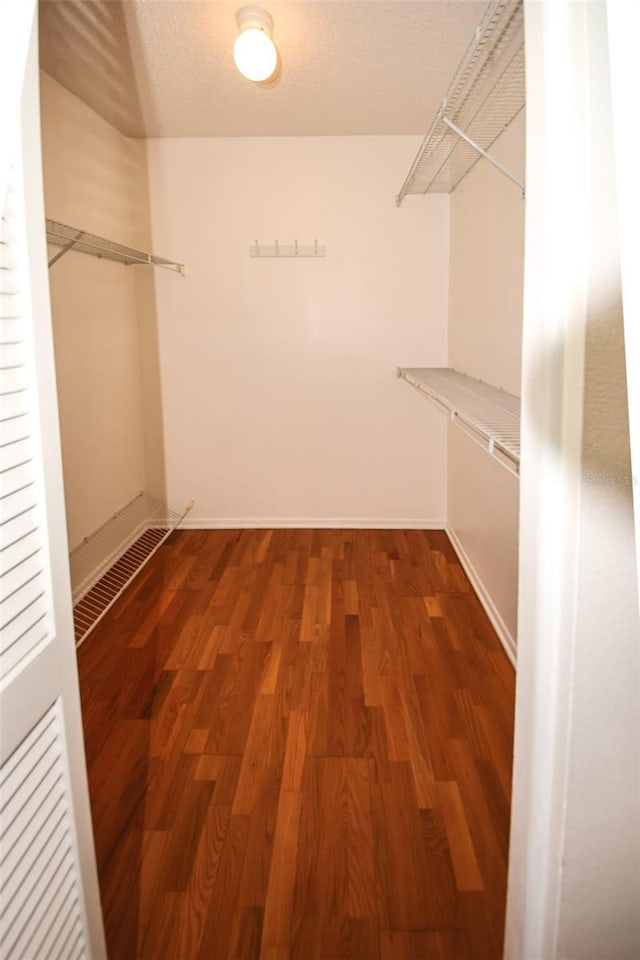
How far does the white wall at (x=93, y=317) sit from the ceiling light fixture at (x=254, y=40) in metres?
0.97

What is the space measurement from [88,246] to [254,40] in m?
1.22

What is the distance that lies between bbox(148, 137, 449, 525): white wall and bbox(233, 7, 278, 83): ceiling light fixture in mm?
1483

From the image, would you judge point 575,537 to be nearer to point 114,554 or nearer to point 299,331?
point 114,554

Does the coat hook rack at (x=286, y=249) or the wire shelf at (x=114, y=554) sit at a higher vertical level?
the coat hook rack at (x=286, y=249)

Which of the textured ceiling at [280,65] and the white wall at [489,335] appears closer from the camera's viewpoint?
the textured ceiling at [280,65]

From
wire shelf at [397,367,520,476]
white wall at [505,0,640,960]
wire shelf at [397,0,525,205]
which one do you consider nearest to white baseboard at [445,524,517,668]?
wire shelf at [397,367,520,476]

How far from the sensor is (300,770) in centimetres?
184

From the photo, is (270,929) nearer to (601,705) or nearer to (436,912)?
(436,912)

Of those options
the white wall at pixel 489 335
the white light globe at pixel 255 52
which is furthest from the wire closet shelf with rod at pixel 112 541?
the white wall at pixel 489 335

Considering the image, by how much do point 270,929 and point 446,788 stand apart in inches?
24.7

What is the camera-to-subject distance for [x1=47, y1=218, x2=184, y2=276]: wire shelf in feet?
7.48

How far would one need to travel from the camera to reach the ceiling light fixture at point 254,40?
6.96 feet

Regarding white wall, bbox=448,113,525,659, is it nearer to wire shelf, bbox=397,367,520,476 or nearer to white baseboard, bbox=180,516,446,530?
wire shelf, bbox=397,367,520,476

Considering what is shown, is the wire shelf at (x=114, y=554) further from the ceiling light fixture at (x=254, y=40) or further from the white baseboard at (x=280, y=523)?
the ceiling light fixture at (x=254, y=40)
